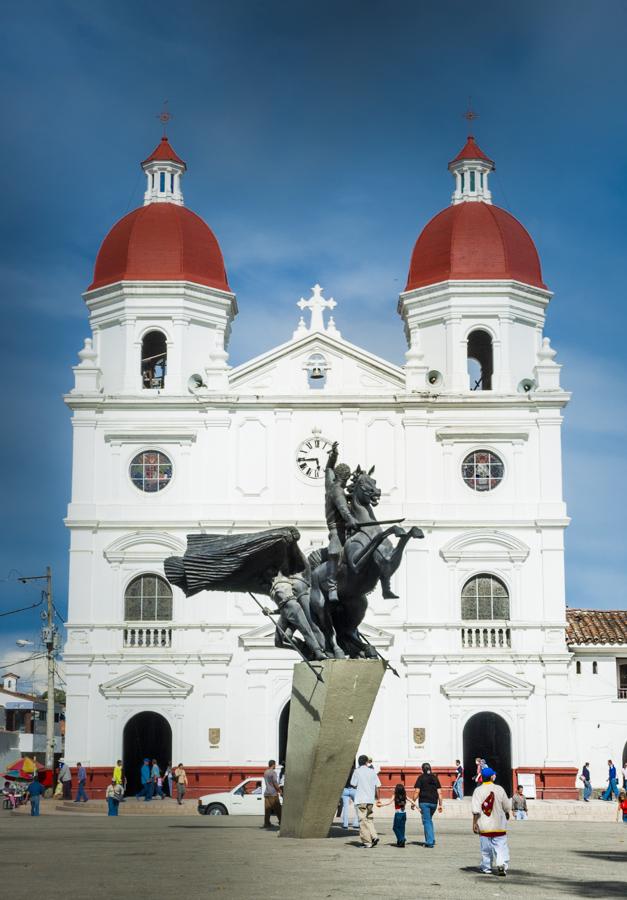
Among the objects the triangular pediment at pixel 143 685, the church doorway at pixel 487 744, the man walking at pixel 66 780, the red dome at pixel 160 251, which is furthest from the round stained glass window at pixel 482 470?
the man walking at pixel 66 780

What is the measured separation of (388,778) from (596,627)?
10632mm

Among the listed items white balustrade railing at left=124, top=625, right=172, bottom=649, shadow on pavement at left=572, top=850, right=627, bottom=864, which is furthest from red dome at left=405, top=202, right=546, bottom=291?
shadow on pavement at left=572, top=850, right=627, bottom=864

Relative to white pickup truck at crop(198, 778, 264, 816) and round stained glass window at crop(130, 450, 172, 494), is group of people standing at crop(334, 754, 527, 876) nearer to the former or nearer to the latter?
white pickup truck at crop(198, 778, 264, 816)

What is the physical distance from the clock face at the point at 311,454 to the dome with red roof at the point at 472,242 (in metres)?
6.22

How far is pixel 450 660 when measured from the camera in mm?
43531

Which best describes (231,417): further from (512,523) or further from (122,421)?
(512,523)

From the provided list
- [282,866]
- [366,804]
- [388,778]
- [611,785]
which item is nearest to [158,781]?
[388,778]

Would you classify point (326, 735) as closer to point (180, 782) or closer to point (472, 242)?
point (180, 782)

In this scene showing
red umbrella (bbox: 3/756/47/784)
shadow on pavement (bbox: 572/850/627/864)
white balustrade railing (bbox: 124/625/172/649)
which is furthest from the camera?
red umbrella (bbox: 3/756/47/784)

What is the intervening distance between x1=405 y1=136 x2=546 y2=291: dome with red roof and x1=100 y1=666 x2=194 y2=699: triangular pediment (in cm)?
1454

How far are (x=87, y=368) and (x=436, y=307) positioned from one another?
1102 cm

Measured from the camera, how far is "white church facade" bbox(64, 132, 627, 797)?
4334 centimetres

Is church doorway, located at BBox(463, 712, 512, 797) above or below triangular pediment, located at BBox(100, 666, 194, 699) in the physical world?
below

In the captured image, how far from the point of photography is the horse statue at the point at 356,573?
22266 mm
